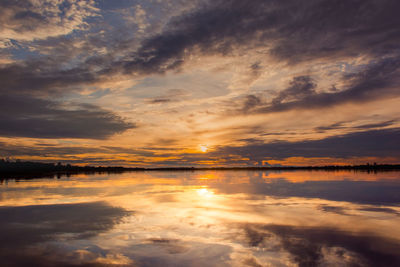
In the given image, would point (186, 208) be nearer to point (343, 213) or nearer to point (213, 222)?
point (213, 222)

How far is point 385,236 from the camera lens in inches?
523

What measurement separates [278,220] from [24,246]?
13039 mm

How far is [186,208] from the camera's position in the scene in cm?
2195

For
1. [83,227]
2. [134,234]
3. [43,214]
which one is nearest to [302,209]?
[134,234]

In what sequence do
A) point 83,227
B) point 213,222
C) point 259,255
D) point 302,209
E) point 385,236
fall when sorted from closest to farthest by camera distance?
point 259,255, point 385,236, point 83,227, point 213,222, point 302,209

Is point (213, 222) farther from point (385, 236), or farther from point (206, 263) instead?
point (385, 236)

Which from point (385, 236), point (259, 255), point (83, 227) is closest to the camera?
point (259, 255)

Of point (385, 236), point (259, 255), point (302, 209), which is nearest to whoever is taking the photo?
point (259, 255)

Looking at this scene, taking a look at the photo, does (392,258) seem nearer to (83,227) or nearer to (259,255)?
(259,255)

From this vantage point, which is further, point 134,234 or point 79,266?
point 134,234

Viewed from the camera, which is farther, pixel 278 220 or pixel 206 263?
pixel 278 220

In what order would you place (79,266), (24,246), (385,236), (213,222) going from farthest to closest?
1. (213,222)
2. (385,236)
3. (24,246)
4. (79,266)

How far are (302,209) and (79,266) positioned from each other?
16.0 metres

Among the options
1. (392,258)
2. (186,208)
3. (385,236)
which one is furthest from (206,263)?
(186,208)
